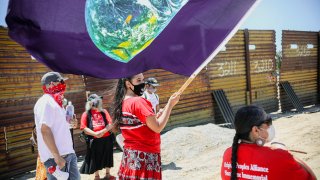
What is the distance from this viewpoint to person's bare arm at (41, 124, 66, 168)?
11.3ft

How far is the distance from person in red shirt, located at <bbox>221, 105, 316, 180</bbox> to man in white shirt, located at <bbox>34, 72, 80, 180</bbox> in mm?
2055

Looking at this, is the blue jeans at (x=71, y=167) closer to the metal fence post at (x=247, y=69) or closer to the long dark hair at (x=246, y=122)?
the long dark hair at (x=246, y=122)

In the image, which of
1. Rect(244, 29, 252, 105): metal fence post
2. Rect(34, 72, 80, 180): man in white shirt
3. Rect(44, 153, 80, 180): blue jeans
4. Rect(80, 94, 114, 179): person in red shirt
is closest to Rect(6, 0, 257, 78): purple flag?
Rect(34, 72, 80, 180): man in white shirt

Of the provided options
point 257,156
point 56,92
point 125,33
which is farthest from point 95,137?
point 257,156

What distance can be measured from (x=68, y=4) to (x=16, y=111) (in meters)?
5.77

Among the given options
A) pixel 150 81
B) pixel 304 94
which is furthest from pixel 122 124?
pixel 304 94

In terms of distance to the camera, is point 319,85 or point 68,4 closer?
point 68,4

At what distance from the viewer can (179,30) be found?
2992mm

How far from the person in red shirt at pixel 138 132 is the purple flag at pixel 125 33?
0.32 meters

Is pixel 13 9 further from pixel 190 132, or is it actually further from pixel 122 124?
pixel 190 132

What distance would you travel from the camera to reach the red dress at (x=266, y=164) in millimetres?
1907

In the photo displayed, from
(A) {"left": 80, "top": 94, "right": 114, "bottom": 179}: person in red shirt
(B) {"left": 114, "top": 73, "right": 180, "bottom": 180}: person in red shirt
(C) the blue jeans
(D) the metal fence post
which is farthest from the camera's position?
(D) the metal fence post

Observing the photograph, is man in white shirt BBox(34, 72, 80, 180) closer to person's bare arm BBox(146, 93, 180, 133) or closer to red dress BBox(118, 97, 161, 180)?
red dress BBox(118, 97, 161, 180)

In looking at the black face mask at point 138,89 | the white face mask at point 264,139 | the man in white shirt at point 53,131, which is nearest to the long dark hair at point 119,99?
the black face mask at point 138,89
